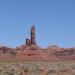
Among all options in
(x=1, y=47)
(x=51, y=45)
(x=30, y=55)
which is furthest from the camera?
(x=51, y=45)

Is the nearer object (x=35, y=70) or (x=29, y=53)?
(x=35, y=70)

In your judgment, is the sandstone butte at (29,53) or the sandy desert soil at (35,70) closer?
the sandy desert soil at (35,70)

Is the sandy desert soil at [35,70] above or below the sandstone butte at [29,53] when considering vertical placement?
below

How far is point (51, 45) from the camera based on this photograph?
120250 mm

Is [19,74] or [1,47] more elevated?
[1,47]

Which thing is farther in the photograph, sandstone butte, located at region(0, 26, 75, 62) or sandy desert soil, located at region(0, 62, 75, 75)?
sandstone butte, located at region(0, 26, 75, 62)

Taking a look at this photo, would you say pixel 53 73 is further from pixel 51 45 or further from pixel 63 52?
pixel 51 45

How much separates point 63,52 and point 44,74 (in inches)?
2993

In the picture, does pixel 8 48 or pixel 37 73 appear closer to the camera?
pixel 37 73

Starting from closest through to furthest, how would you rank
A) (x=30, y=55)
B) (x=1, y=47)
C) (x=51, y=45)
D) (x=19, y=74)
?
1. (x=19, y=74)
2. (x=30, y=55)
3. (x=1, y=47)
4. (x=51, y=45)

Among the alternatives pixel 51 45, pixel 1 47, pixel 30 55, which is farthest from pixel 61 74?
pixel 51 45

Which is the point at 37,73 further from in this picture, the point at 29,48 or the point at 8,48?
the point at 8,48

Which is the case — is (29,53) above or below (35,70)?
above

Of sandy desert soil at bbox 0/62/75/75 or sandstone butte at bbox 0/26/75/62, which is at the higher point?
sandstone butte at bbox 0/26/75/62
